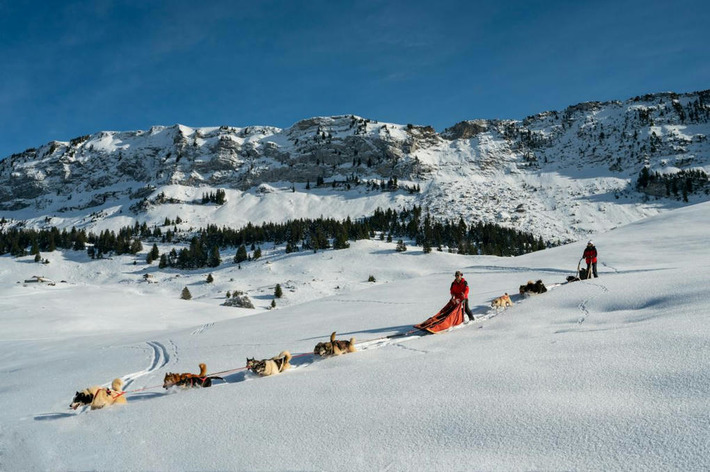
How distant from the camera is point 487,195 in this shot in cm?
11631

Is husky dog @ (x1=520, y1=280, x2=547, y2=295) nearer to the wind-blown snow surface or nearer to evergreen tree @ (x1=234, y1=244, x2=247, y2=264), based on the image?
the wind-blown snow surface

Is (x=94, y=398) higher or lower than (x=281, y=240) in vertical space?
lower

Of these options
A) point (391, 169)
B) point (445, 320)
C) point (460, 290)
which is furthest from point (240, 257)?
point (391, 169)

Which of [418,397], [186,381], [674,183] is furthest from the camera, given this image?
[674,183]

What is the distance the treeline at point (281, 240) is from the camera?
67.9 metres

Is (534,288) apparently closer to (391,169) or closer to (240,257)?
(240,257)

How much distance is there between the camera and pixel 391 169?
149000mm

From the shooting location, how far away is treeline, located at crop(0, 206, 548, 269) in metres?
67.9

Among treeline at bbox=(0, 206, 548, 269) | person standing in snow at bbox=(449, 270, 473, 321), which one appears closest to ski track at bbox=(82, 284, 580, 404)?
person standing in snow at bbox=(449, 270, 473, 321)

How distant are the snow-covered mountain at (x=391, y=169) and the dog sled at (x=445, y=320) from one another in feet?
270

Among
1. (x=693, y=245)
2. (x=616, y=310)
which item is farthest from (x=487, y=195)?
(x=616, y=310)

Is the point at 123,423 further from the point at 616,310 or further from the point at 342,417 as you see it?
the point at 616,310

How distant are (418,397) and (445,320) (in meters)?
5.06

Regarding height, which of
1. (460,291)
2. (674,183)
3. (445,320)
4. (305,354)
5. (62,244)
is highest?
(674,183)
